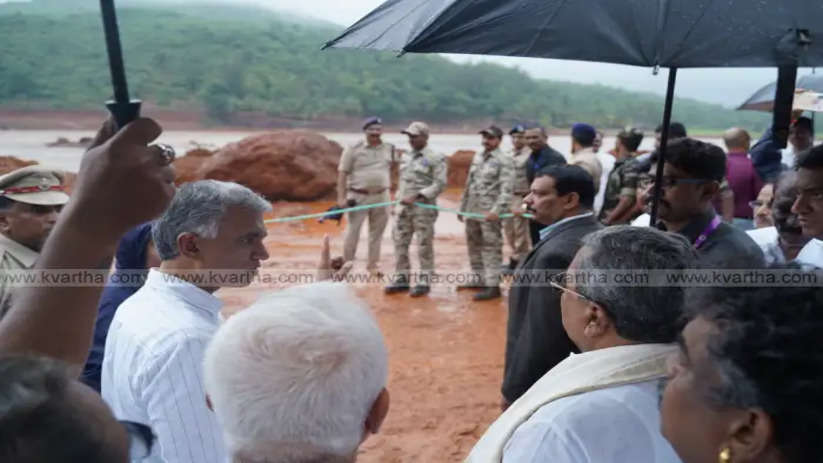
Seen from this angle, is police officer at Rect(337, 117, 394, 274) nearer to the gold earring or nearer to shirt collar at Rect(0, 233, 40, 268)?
shirt collar at Rect(0, 233, 40, 268)

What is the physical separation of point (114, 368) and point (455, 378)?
13.2 feet

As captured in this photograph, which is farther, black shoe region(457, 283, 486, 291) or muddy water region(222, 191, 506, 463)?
black shoe region(457, 283, 486, 291)

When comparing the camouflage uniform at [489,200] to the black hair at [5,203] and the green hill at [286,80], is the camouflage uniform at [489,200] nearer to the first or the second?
the black hair at [5,203]

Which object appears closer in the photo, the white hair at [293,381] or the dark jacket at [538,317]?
the white hair at [293,381]

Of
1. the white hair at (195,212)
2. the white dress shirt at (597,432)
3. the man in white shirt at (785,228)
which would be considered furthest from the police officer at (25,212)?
the man in white shirt at (785,228)

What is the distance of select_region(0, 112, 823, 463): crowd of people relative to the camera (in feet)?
3.73

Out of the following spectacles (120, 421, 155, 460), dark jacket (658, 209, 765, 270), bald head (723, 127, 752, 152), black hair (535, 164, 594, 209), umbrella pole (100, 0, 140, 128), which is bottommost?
dark jacket (658, 209, 765, 270)

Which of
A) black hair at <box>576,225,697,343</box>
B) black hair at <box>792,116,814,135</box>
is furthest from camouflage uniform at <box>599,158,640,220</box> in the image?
black hair at <box>576,225,697,343</box>

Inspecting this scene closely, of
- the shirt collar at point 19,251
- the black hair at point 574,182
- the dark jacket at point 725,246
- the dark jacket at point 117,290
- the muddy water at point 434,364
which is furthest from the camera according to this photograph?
the muddy water at point 434,364

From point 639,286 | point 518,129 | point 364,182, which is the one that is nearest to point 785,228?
point 639,286

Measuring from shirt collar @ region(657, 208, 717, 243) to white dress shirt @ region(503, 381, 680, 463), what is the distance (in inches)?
63.5

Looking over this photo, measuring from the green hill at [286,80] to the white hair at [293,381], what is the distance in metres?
23.1

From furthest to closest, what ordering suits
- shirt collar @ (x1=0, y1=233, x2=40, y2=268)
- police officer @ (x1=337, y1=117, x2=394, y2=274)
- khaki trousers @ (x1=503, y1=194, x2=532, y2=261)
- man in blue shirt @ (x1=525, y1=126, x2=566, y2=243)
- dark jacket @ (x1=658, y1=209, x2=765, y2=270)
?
1. police officer @ (x1=337, y1=117, x2=394, y2=274)
2. khaki trousers @ (x1=503, y1=194, x2=532, y2=261)
3. man in blue shirt @ (x1=525, y1=126, x2=566, y2=243)
4. shirt collar @ (x1=0, y1=233, x2=40, y2=268)
5. dark jacket @ (x1=658, y1=209, x2=765, y2=270)

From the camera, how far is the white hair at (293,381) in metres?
1.30
